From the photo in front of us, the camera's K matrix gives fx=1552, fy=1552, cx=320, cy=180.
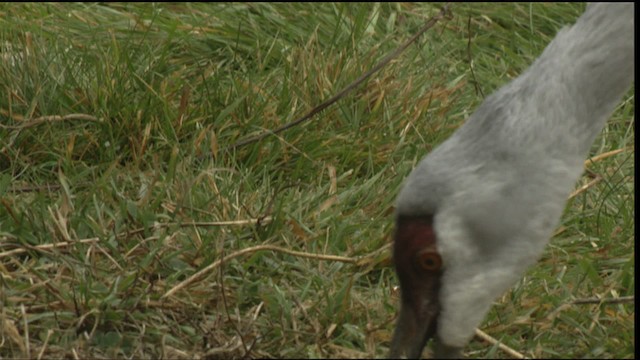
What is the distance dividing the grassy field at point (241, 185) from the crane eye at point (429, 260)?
1.60 ft

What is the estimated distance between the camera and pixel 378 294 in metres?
4.71

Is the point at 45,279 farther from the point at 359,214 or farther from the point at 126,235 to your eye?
the point at 359,214

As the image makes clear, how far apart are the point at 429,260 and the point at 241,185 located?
4.70 ft

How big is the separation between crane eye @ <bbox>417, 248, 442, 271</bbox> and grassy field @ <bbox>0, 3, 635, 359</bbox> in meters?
0.49

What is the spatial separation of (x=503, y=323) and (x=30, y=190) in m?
1.67

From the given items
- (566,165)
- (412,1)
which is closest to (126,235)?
(566,165)

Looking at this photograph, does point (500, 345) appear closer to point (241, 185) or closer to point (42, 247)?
point (241, 185)

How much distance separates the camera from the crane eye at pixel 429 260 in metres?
3.90

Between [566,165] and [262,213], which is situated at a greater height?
[566,165]

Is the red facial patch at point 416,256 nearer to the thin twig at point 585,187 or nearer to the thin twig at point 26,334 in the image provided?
the thin twig at point 26,334

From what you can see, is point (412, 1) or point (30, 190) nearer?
point (30, 190)

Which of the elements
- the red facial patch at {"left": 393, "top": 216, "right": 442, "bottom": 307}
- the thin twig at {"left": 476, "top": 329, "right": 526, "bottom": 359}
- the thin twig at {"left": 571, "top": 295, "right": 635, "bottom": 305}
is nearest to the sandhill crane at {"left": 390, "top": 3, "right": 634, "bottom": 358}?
the red facial patch at {"left": 393, "top": 216, "right": 442, "bottom": 307}

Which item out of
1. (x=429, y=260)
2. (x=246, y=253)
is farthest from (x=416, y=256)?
(x=246, y=253)

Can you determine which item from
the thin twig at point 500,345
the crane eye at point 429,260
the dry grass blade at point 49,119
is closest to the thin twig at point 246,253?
the thin twig at point 500,345
